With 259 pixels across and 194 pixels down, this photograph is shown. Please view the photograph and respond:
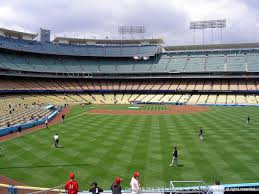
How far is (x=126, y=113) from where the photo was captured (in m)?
59.8

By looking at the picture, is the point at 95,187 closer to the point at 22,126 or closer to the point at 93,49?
the point at 22,126

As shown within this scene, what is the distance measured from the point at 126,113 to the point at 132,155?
34.1 meters

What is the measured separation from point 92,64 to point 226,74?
1843 inches

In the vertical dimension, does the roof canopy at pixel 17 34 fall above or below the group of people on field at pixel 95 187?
above

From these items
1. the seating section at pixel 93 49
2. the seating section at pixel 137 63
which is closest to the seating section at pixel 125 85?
the seating section at pixel 137 63

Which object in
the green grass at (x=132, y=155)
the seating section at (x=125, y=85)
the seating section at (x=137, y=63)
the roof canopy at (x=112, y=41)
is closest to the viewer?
the green grass at (x=132, y=155)

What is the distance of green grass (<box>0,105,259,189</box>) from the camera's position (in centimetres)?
2041

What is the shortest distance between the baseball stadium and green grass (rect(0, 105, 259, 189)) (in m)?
0.08

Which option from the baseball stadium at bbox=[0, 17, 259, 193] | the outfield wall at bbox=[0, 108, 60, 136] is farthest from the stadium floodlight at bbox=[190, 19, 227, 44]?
the outfield wall at bbox=[0, 108, 60, 136]

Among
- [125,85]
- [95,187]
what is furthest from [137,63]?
[95,187]

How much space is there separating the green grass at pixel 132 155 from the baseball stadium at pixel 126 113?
8 centimetres

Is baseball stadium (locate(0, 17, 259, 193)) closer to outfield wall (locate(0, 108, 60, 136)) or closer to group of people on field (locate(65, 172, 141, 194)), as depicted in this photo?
outfield wall (locate(0, 108, 60, 136))

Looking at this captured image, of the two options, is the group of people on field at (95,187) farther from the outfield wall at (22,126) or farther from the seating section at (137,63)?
the seating section at (137,63)

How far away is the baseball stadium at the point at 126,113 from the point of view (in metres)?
21.3
